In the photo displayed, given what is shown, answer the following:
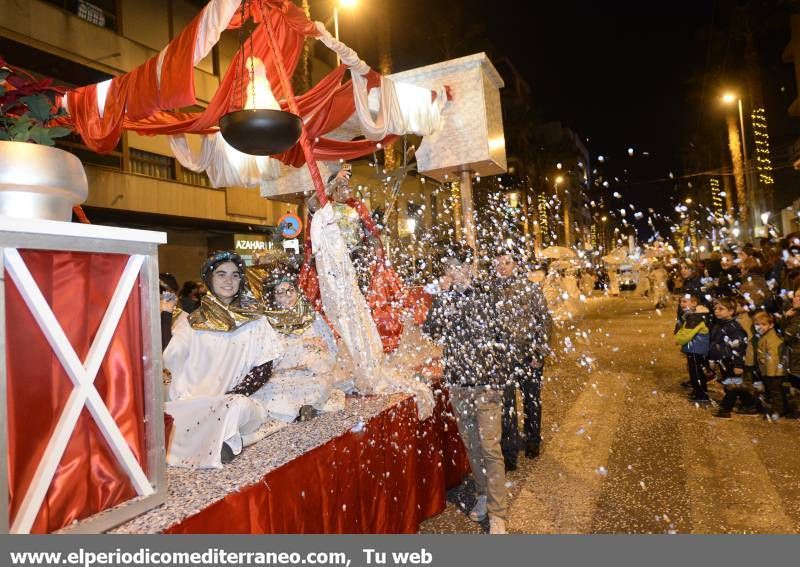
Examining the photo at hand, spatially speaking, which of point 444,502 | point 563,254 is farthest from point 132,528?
point 563,254

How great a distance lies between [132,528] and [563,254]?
23870mm

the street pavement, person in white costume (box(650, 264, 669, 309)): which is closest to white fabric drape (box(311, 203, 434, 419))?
the street pavement

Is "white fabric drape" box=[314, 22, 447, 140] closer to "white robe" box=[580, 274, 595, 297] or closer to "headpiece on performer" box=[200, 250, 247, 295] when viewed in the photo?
"headpiece on performer" box=[200, 250, 247, 295]

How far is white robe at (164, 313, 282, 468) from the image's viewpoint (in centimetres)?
268

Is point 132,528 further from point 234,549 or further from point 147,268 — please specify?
point 147,268

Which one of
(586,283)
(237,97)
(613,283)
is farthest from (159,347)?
(613,283)

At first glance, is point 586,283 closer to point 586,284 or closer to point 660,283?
point 586,284

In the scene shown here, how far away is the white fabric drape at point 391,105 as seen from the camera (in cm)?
431

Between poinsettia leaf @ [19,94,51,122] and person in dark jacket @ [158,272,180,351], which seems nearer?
poinsettia leaf @ [19,94,51,122]

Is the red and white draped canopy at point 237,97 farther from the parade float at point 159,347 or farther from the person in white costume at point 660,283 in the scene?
the person in white costume at point 660,283

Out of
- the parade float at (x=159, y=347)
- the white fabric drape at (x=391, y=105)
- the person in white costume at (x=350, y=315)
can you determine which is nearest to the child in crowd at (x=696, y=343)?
the parade float at (x=159, y=347)

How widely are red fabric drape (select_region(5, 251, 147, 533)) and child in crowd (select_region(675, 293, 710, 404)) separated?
293 inches

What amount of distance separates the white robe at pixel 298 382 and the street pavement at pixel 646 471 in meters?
1.41

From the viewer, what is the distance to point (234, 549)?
1987 mm
